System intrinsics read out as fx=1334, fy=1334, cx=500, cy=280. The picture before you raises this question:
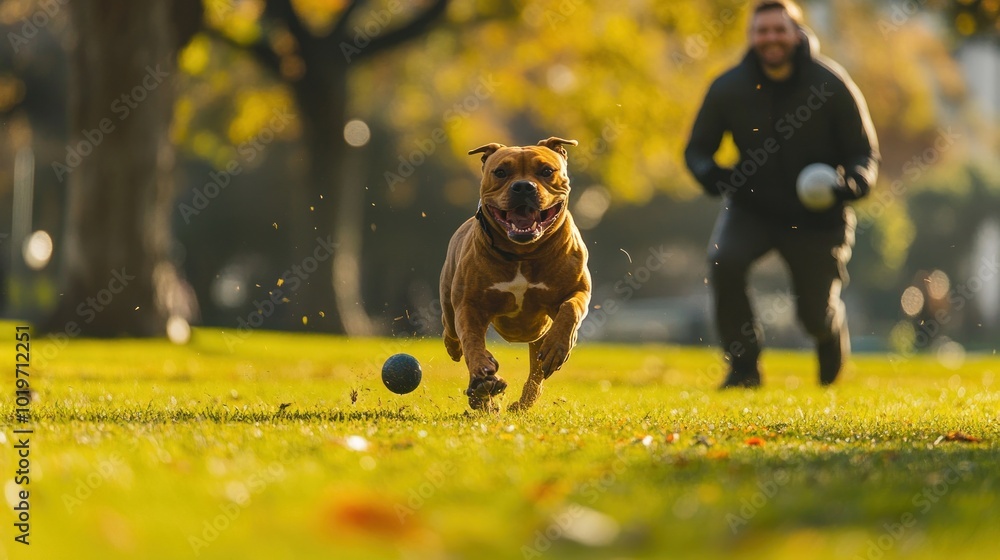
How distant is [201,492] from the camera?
3674mm

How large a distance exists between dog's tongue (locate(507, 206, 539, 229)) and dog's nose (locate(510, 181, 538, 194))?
0.34ft

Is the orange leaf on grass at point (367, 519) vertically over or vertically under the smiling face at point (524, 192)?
under

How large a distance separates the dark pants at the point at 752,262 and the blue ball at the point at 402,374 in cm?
348

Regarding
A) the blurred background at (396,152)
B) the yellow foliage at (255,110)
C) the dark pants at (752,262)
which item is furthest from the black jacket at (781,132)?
the yellow foliage at (255,110)

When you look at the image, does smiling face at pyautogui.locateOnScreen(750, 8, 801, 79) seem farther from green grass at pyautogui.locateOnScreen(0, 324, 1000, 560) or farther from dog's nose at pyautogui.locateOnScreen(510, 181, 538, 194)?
dog's nose at pyautogui.locateOnScreen(510, 181, 538, 194)

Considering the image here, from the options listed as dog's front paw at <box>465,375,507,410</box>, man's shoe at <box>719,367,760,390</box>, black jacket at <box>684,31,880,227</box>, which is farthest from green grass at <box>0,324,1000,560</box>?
black jacket at <box>684,31,880,227</box>

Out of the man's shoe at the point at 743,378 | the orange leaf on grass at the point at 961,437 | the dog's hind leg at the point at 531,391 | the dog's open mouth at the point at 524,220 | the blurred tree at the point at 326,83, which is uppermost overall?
the blurred tree at the point at 326,83

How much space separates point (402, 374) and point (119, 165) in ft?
37.5

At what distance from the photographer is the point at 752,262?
33.4ft

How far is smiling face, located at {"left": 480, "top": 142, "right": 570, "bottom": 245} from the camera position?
649 centimetres

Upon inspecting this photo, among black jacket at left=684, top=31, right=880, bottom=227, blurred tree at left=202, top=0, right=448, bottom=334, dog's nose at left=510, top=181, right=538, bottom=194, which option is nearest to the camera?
dog's nose at left=510, top=181, right=538, bottom=194

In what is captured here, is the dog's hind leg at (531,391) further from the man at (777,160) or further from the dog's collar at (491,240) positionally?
the man at (777,160)

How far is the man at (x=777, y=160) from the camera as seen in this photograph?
1012 cm

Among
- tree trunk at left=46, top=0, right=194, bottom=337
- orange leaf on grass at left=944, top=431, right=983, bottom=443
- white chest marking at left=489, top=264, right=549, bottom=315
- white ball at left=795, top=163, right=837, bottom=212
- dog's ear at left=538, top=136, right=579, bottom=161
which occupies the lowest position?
orange leaf on grass at left=944, top=431, right=983, bottom=443
